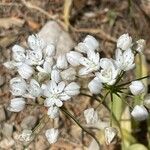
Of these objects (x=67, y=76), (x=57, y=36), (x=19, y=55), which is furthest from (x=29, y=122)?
(x=67, y=76)

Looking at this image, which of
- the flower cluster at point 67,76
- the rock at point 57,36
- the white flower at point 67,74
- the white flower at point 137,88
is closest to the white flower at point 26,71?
the flower cluster at point 67,76

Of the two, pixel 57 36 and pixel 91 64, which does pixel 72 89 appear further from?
pixel 57 36

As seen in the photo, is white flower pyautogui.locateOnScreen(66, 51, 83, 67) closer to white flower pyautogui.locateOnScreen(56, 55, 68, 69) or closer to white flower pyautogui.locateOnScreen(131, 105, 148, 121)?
white flower pyautogui.locateOnScreen(56, 55, 68, 69)

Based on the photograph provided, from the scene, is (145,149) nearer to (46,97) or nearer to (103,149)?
(103,149)

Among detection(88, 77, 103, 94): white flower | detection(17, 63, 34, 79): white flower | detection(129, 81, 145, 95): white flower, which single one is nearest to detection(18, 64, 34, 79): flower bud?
detection(17, 63, 34, 79): white flower

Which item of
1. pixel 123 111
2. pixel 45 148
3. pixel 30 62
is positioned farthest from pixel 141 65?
pixel 30 62
